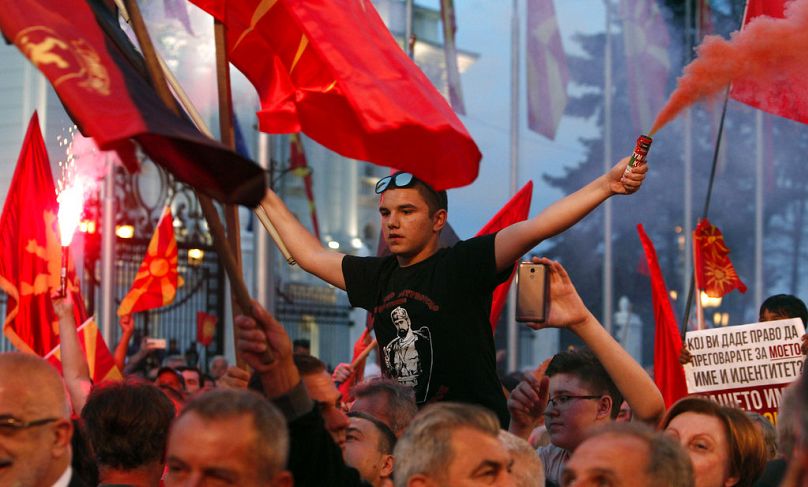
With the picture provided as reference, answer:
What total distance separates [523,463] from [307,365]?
74 cm

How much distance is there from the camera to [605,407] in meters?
5.53

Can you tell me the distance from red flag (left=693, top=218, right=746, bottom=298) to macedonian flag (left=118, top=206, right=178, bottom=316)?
472cm

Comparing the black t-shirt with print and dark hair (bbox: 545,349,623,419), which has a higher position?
the black t-shirt with print

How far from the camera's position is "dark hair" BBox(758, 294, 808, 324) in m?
7.50

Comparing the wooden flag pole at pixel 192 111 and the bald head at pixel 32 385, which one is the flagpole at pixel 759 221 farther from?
the bald head at pixel 32 385

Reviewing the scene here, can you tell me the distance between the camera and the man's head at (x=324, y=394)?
4.06 metres

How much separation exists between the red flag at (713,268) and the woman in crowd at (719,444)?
6.03m

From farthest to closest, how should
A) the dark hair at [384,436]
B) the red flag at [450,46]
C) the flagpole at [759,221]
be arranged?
the flagpole at [759,221] → the red flag at [450,46] → the dark hair at [384,436]

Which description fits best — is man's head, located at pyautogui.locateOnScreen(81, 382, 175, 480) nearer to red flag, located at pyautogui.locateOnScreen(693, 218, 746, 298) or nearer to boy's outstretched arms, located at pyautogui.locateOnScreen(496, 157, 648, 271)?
boy's outstretched arms, located at pyautogui.locateOnScreen(496, 157, 648, 271)

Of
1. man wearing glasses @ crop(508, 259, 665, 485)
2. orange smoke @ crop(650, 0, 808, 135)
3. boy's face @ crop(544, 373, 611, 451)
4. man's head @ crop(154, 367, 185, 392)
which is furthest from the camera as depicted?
man's head @ crop(154, 367, 185, 392)

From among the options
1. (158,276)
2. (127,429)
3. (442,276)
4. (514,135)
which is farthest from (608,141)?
(127,429)

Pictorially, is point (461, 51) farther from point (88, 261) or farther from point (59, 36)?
point (59, 36)

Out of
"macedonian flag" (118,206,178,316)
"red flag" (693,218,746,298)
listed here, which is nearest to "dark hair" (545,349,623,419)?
"red flag" (693,218,746,298)

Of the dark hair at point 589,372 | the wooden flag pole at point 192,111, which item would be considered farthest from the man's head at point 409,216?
the dark hair at point 589,372
